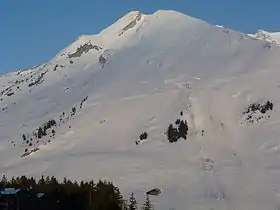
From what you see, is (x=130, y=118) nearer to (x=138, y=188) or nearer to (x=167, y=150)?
(x=167, y=150)

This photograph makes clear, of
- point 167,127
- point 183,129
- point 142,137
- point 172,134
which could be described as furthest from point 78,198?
point 167,127

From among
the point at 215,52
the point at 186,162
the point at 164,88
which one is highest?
the point at 215,52

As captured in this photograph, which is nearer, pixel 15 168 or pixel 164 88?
pixel 15 168

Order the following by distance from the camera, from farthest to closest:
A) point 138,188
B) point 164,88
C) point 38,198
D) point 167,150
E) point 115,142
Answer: point 164,88
point 115,142
point 167,150
point 138,188
point 38,198

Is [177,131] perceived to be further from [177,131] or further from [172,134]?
[172,134]

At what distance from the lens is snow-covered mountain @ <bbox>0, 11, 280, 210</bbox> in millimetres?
107438

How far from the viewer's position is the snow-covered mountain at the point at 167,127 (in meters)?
107

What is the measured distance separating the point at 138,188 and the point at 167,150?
21640 mm

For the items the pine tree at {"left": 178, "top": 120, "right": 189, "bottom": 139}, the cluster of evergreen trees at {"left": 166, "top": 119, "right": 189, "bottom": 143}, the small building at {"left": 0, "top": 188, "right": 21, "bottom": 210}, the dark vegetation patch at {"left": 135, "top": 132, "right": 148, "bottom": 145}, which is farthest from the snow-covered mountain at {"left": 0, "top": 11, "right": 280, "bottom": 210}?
the small building at {"left": 0, "top": 188, "right": 21, "bottom": 210}

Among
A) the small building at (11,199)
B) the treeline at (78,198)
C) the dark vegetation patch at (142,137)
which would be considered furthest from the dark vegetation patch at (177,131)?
the small building at (11,199)

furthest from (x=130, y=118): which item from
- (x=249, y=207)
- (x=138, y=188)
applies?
(x=249, y=207)

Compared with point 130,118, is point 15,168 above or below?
below

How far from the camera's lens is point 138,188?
105812 millimetres

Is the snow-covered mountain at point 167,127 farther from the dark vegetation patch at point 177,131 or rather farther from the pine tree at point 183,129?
the pine tree at point 183,129
